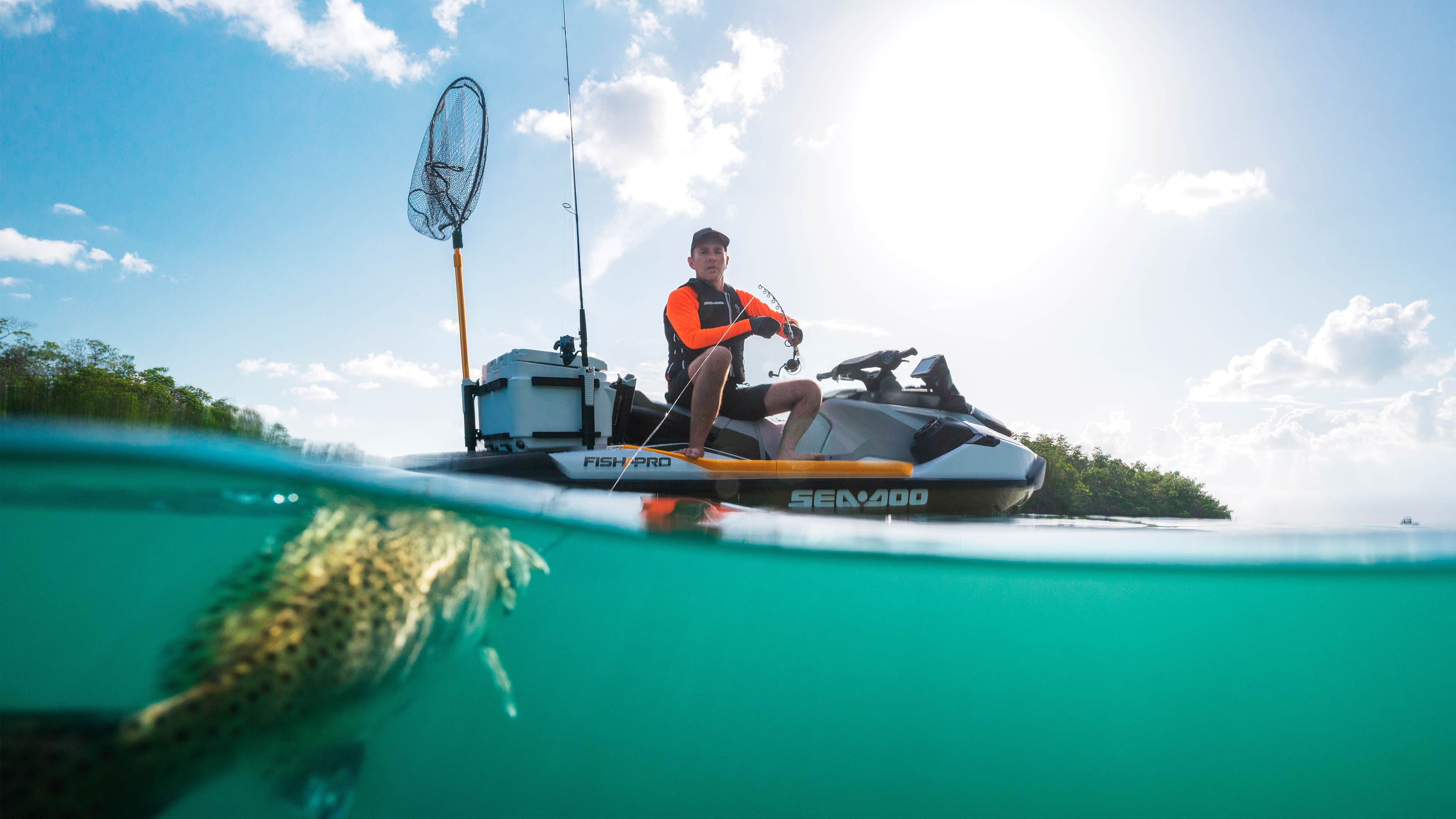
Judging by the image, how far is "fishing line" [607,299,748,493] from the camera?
348cm

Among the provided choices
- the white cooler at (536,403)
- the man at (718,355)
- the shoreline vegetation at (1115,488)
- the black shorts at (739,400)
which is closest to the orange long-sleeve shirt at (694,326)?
the man at (718,355)

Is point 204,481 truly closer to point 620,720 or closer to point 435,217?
point 620,720

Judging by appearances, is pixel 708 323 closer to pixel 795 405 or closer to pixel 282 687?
pixel 795 405

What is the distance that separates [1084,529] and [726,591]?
1.76m

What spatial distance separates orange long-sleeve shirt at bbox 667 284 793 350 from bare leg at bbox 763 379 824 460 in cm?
39

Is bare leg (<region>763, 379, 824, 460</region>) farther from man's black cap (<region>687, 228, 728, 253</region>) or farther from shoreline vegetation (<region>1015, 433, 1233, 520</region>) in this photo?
shoreline vegetation (<region>1015, 433, 1233, 520</region>)

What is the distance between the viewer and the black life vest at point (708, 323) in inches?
169

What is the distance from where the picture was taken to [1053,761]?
3.30 metres

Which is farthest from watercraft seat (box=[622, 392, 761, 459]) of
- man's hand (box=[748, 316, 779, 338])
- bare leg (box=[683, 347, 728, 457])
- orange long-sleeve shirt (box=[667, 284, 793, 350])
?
man's hand (box=[748, 316, 779, 338])

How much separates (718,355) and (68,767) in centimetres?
336

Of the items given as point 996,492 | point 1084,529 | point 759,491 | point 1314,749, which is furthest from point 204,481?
point 1314,749

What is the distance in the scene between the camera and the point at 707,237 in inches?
179

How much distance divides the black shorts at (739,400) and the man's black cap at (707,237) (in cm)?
106

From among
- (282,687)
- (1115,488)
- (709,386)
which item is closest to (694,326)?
(709,386)
